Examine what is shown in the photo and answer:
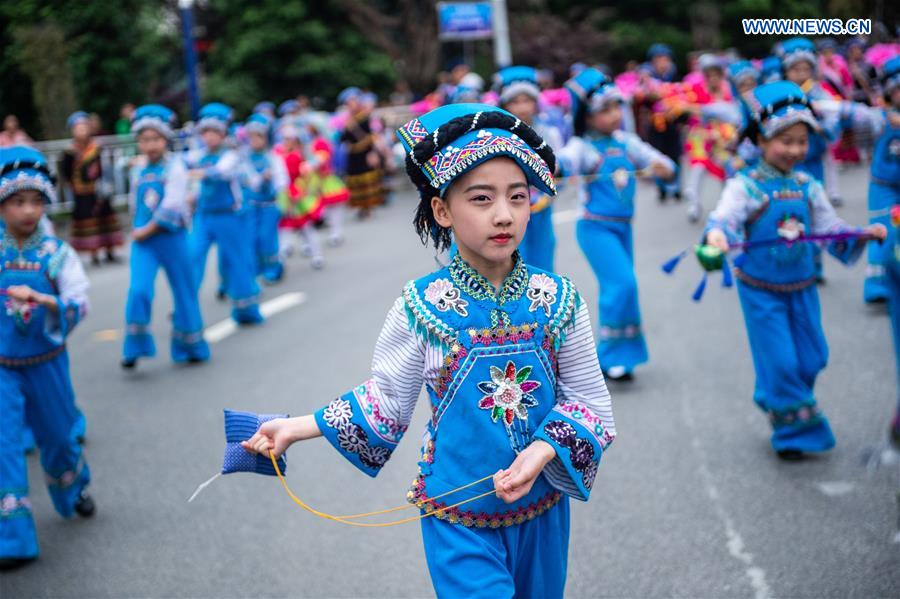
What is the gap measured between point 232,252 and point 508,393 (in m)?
8.32

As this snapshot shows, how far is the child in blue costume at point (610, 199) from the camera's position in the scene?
7.70 meters

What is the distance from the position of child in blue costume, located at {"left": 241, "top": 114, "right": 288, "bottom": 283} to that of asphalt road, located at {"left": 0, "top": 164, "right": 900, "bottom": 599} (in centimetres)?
311

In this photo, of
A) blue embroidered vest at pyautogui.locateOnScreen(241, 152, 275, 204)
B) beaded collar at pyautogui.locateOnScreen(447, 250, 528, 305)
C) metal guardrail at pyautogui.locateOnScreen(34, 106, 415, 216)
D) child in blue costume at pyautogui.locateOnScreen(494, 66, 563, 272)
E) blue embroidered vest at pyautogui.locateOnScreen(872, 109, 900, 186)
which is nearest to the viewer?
beaded collar at pyautogui.locateOnScreen(447, 250, 528, 305)

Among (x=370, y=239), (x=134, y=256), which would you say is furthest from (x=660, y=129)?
(x=134, y=256)

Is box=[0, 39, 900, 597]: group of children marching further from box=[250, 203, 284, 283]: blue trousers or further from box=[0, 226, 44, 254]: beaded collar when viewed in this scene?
box=[250, 203, 284, 283]: blue trousers

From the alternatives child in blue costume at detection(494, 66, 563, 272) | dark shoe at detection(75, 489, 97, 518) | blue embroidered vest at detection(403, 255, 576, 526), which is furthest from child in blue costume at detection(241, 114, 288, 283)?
blue embroidered vest at detection(403, 255, 576, 526)

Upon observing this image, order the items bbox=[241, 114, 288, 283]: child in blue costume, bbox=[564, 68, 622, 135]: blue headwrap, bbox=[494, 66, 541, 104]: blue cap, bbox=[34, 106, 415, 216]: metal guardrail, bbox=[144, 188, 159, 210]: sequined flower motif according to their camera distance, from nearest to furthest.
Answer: bbox=[564, 68, 622, 135]: blue headwrap
bbox=[494, 66, 541, 104]: blue cap
bbox=[144, 188, 159, 210]: sequined flower motif
bbox=[241, 114, 288, 283]: child in blue costume
bbox=[34, 106, 415, 216]: metal guardrail

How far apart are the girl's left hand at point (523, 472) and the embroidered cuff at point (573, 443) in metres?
0.04

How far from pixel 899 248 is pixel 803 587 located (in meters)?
1.64

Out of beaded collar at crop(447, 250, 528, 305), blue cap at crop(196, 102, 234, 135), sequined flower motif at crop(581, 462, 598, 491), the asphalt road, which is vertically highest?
blue cap at crop(196, 102, 234, 135)

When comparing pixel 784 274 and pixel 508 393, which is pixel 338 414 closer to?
pixel 508 393

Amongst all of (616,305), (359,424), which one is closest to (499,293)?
(359,424)

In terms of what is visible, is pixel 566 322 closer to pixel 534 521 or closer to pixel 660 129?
pixel 534 521

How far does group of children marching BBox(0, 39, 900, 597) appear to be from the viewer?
125 inches
